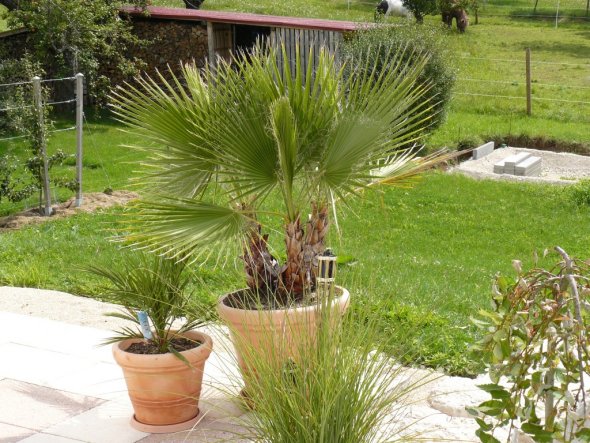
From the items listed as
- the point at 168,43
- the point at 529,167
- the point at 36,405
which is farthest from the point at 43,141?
the point at 168,43

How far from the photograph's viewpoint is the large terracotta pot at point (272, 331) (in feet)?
13.6

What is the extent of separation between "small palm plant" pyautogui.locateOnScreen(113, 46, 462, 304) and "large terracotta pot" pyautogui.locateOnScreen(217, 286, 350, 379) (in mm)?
223

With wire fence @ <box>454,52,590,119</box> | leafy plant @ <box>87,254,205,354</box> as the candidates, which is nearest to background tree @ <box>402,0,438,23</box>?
wire fence @ <box>454,52,590,119</box>

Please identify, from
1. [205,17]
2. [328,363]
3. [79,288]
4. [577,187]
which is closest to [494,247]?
[577,187]

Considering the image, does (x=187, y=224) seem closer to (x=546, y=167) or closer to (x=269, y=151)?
(x=269, y=151)

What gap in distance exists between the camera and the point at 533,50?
3019 centimetres

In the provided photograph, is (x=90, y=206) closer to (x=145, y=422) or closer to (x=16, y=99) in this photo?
(x=16, y=99)

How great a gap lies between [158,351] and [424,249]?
5.82 metres

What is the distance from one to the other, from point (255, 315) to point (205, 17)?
16.1 meters

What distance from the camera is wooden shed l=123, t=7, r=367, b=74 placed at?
63.1 ft

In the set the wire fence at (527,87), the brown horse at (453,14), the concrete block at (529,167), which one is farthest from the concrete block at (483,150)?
the brown horse at (453,14)

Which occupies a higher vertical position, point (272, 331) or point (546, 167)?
point (272, 331)

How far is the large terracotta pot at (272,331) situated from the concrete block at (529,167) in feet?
36.7

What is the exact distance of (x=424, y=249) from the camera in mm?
10664
